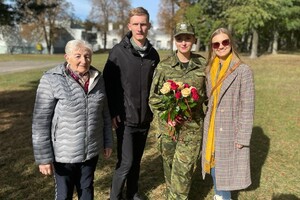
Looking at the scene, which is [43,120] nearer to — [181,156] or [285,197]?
[181,156]

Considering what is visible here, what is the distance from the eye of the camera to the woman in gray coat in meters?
3.53

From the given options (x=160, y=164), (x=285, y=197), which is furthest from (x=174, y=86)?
(x=160, y=164)

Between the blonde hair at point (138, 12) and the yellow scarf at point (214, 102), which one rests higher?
the blonde hair at point (138, 12)

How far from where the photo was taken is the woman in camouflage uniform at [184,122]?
3561 millimetres

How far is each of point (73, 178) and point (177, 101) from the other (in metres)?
1.30

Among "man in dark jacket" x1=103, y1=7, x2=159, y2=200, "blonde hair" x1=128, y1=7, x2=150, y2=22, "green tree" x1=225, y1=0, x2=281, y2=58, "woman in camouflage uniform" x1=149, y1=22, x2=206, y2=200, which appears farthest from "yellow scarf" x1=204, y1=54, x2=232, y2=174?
"green tree" x1=225, y1=0, x2=281, y2=58

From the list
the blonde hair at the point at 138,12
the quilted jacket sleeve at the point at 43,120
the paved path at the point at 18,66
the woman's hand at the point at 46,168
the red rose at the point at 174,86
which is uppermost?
the blonde hair at the point at 138,12

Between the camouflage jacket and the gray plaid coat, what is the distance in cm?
14

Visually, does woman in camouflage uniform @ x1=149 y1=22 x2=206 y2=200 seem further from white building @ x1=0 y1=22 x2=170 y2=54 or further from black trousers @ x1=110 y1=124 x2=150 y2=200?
white building @ x1=0 y1=22 x2=170 y2=54

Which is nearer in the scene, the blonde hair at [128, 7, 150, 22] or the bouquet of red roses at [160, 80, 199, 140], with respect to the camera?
the bouquet of red roses at [160, 80, 199, 140]

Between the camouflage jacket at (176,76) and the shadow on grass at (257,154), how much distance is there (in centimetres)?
184

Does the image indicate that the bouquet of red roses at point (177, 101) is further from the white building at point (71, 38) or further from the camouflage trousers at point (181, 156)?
the white building at point (71, 38)

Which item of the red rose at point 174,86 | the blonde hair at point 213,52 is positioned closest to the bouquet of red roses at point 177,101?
the red rose at point 174,86

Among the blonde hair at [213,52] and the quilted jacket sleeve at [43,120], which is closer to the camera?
the quilted jacket sleeve at [43,120]
